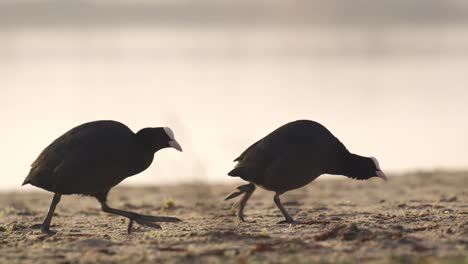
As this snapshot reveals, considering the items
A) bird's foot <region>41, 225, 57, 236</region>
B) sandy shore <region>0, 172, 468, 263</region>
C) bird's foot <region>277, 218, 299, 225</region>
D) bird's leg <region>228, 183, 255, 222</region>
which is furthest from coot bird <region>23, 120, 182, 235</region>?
bird's foot <region>277, 218, 299, 225</region>

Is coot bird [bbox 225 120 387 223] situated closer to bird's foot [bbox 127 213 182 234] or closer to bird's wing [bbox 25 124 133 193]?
bird's foot [bbox 127 213 182 234]

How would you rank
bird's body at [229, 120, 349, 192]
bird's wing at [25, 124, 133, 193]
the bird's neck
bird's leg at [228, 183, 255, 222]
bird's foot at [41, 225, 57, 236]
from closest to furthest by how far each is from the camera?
bird's wing at [25, 124, 133, 193], bird's foot at [41, 225, 57, 236], bird's body at [229, 120, 349, 192], bird's leg at [228, 183, 255, 222], the bird's neck

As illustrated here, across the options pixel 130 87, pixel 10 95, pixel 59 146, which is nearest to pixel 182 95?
pixel 130 87

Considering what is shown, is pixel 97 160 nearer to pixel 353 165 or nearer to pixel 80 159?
pixel 80 159

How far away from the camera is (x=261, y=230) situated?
12438 millimetres

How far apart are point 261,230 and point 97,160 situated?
6.39 ft

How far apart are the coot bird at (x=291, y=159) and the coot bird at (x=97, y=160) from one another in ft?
3.36

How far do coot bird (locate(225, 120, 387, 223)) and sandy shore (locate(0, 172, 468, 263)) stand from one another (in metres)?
0.50

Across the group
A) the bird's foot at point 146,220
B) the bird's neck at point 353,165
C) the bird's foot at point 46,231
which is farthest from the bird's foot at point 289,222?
the bird's foot at point 46,231

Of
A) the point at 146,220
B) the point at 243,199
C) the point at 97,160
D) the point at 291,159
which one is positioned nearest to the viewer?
the point at 97,160

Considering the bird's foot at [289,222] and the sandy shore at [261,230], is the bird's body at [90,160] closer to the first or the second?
the sandy shore at [261,230]

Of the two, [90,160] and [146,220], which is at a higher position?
[90,160]

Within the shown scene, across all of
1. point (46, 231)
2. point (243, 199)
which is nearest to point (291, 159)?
point (243, 199)

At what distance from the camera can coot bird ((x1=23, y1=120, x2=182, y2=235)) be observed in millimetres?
12367
